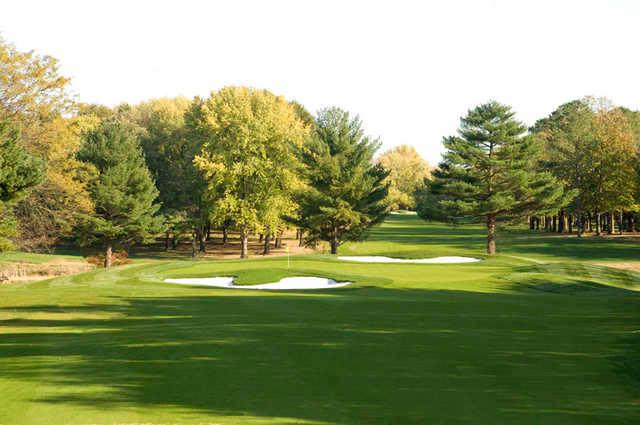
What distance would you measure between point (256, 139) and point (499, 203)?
75.9 ft

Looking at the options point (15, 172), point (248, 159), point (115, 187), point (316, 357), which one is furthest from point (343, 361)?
point (248, 159)

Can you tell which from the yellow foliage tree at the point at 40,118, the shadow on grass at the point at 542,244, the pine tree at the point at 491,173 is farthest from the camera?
the shadow on grass at the point at 542,244

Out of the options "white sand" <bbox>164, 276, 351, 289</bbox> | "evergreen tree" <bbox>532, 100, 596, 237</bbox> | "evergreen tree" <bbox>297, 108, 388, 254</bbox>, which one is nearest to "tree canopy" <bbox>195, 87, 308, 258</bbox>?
"evergreen tree" <bbox>297, 108, 388, 254</bbox>

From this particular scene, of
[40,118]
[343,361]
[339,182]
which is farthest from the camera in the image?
[339,182]

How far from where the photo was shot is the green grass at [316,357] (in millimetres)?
8773

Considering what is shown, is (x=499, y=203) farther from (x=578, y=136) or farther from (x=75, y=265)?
(x=75, y=265)

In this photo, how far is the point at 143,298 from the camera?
72.9 feet

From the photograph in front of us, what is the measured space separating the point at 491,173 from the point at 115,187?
114 feet

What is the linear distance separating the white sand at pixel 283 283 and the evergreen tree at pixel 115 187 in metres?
27.6

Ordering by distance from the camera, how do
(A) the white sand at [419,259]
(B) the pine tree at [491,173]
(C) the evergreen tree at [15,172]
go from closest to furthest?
(C) the evergreen tree at [15,172]
(A) the white sand at [419,259]
(B) the pine tree at [491,173]

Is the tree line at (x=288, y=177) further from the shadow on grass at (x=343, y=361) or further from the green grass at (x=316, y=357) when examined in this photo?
the shadow on grass at (x=343, y=361)

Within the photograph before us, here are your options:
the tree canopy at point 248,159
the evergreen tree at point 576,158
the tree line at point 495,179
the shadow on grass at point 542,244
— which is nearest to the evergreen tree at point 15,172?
the tree canopy at point 248,159

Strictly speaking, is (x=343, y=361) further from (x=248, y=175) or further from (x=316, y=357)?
(x=248, y=175)

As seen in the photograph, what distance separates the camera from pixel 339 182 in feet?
187
